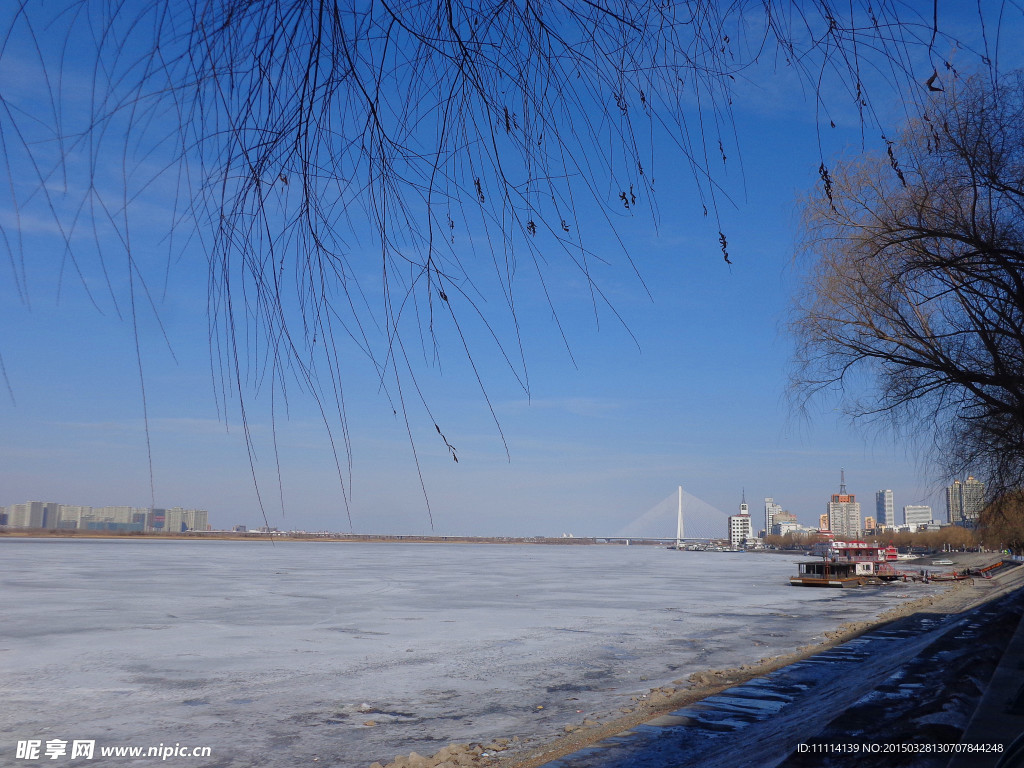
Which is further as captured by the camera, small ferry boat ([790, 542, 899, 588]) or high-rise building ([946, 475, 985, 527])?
small ferry boat ([790, 542, 899, 588])

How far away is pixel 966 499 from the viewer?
60.1 ft

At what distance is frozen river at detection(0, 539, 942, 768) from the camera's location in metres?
9.39

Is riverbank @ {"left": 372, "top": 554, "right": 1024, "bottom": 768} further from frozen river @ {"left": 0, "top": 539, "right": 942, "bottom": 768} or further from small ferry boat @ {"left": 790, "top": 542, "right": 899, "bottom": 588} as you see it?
small ferry boat @ {"left": 790, "top": 542, "right": 899, "bottom": 588}

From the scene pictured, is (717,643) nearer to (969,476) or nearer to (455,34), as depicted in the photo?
(969,476)

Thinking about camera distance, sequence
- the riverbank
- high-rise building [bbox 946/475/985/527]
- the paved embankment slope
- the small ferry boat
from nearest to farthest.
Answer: the paved embankment slope, the riverbank, high-rise building [bbox 946/475/985/527], the small ferry boat

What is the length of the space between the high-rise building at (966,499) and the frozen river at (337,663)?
480cm

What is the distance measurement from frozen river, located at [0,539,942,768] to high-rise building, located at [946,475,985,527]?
4798mm

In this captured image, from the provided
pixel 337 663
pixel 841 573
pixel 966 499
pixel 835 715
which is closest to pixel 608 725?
pixel 835 715

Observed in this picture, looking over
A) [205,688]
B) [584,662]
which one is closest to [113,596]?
[205,688]

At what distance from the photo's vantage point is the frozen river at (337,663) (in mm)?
9391

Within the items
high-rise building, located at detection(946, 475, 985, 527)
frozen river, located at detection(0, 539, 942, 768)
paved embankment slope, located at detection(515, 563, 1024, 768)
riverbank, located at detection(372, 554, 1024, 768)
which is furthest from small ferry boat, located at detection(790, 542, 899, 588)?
paved embankment slope, located at detection(515, 563, 1024, 768)

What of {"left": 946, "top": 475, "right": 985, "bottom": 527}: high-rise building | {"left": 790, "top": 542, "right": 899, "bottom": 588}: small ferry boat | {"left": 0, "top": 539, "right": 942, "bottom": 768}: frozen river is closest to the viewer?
{"left": 0, "top": 539, "right": 942, "bottom": 768}: frozen river

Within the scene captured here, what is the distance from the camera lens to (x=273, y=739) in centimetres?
913

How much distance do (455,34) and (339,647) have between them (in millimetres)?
16237
